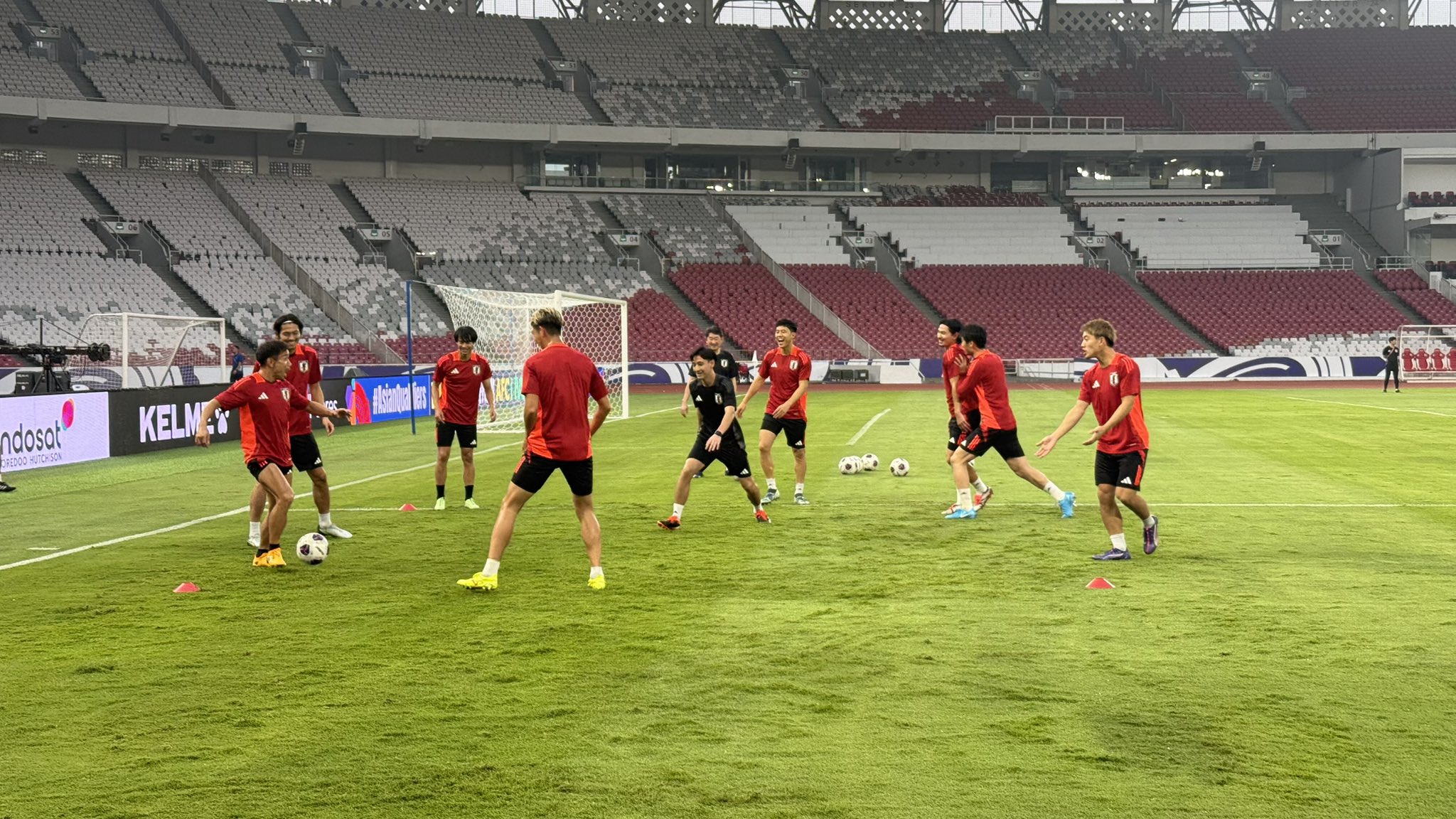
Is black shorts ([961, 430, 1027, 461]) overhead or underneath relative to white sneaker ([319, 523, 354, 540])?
overhead

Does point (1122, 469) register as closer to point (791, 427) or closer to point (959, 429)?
point (959, 429)

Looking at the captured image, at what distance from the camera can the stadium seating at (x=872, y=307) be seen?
56469 mm

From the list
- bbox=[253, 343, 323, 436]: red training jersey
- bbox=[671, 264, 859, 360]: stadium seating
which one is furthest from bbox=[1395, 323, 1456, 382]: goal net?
bbox=[253, 343, 323, 436]: red training jersey

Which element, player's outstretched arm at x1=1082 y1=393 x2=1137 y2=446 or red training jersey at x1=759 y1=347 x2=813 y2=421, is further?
red training jersey at x1=759 y1=347 x2=813 y2=421

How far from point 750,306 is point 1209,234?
26566 millimetres

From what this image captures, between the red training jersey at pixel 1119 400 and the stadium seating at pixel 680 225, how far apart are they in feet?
170

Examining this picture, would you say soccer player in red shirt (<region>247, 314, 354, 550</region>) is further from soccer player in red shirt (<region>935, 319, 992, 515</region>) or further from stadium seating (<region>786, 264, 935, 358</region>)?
stadium seating (<region>786, 264, 935, 358</region>)

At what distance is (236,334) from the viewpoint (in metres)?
47.2

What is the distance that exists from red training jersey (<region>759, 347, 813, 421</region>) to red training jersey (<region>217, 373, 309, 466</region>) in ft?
18.1

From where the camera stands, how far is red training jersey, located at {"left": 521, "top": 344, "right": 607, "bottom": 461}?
30.5 feet

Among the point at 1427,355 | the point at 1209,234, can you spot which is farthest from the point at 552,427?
the point at 1209,234

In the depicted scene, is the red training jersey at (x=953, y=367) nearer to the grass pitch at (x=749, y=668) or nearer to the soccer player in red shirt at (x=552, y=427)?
the grass pitch at (x=749, y=668)

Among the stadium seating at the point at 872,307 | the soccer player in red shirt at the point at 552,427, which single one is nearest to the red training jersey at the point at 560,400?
the soccer player in red shirt at the point at 552,427

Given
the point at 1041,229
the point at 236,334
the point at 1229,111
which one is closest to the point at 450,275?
the point at 236,334
